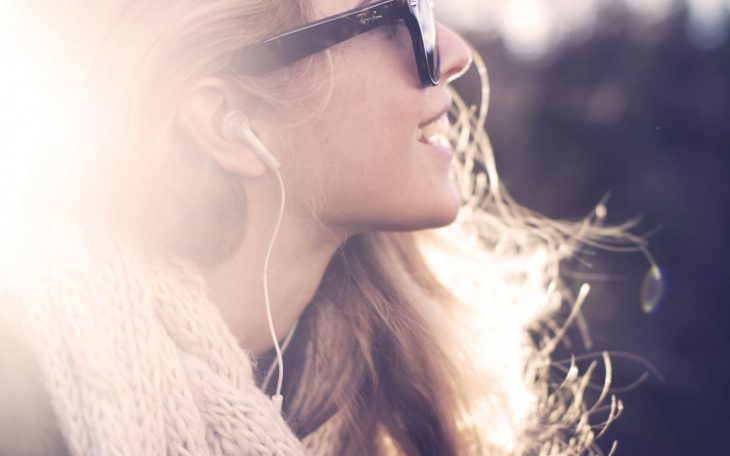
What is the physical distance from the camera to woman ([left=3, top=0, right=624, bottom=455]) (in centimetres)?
139

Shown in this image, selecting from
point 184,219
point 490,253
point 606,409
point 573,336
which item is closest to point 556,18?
point 573,336

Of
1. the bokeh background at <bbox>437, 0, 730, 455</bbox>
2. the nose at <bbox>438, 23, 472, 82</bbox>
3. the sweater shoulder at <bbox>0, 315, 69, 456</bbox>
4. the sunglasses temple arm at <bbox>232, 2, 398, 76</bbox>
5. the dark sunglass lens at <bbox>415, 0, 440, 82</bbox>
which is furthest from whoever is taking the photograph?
the bokeh background at <bbox>437, 0, 730, 455</bbox>

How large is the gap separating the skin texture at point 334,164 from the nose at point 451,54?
0.27 ft

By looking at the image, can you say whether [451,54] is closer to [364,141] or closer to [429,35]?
[429,35]

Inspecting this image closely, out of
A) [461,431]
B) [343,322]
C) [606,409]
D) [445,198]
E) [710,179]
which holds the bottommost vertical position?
[710,179]

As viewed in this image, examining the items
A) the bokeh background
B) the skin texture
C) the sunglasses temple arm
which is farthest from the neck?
the bokeh background

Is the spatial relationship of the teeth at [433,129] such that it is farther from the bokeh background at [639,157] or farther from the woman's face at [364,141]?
the bokeh background at [639,157]

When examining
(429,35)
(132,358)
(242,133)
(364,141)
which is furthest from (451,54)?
(132,358)

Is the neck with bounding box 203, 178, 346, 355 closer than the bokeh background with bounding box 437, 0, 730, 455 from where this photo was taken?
Yes

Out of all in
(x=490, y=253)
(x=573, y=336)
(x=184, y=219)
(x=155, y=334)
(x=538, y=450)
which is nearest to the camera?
(x=155, y=334)

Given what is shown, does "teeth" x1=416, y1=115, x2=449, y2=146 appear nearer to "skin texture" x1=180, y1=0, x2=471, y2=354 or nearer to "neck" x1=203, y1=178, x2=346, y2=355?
"skin texture" x1=180, y1=0, x2=471, y2=354

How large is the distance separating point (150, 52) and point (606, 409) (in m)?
1.74

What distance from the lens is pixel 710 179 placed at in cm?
603

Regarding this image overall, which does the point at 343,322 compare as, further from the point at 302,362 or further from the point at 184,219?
the point at 184,219
